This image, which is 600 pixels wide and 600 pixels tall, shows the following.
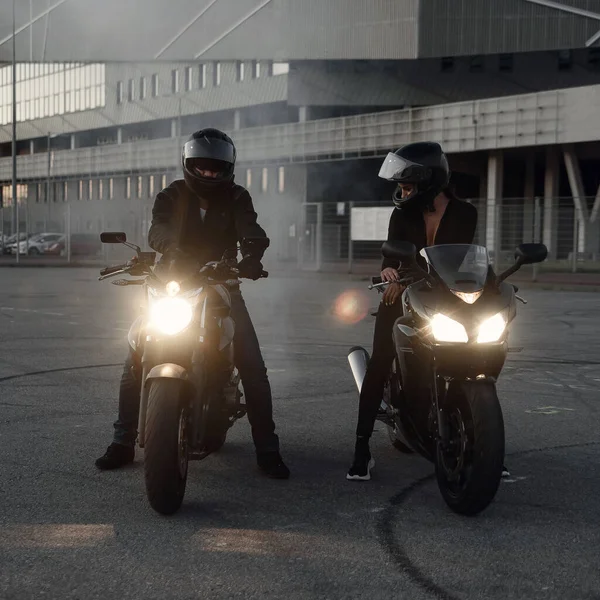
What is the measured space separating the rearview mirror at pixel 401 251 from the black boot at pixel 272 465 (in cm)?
122

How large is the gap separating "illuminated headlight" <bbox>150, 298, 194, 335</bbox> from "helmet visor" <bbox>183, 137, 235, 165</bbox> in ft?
2.74

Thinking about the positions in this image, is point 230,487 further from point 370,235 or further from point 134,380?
point 370,235

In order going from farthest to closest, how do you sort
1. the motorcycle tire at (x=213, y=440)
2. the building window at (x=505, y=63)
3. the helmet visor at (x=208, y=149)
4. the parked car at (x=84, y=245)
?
the parked car at (x=84, y=245), the building window at (x=505, y=63), the helmet visor at (x=208, y=149), the motorcycle tire at (x=213, y=440)

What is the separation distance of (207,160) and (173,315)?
0.92m

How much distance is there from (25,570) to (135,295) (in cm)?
1600

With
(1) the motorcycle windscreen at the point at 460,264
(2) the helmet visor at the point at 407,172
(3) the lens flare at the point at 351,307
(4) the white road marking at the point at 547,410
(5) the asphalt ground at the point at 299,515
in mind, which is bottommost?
(3) the lens flare at the point at 351,307

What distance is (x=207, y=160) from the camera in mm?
5086

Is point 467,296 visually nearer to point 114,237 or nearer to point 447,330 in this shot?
point 447,330

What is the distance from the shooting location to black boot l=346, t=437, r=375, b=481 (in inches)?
198

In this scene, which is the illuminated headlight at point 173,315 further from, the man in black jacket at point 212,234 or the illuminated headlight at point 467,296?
the illuminated headlight at point 467,296

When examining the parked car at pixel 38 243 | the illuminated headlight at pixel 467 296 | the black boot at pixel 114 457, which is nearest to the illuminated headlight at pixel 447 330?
the illuminated headlight at pixel 467 296

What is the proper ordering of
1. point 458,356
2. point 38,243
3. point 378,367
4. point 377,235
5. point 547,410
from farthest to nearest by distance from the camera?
1. point 38,243
2. point 377,235
3. point 547,410
4. point 378,367
5. point 458,356

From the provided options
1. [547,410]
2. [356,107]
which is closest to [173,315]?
[547,410]

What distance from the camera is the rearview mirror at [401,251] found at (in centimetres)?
446
